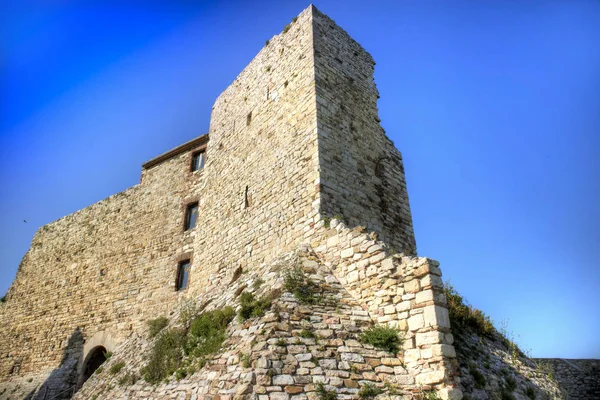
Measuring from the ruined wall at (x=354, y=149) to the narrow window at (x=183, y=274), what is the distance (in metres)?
7.13

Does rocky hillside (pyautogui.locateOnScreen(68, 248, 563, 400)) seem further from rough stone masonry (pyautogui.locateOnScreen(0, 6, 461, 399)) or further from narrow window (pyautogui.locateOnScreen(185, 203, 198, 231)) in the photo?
narrow window (pyautogui.locateOnScreen(185, 203, 198, 231))

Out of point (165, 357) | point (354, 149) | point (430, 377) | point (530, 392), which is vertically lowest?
point (530, 392)

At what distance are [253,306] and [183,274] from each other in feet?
25.5

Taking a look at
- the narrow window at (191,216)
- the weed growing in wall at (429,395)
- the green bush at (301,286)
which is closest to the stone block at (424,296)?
the weed growing in wall at (429,395)

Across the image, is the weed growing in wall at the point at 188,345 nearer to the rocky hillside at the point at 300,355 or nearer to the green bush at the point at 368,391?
the rocky hillside at the point at 300,355

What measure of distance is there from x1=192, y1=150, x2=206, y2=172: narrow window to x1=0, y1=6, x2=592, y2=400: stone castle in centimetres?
8

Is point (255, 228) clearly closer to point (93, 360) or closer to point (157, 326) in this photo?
point (157, 326)

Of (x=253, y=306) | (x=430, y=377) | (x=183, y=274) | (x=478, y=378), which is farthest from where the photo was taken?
(x=183, y=274)

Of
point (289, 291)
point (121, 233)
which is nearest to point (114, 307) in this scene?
point (121, 233)

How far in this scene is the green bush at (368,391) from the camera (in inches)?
221

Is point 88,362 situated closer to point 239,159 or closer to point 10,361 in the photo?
point 10,361

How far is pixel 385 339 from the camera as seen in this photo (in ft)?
21.2

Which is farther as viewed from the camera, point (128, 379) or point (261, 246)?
point (261, 246)

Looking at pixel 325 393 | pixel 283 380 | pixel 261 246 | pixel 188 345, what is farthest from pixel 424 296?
pixel 261 246
